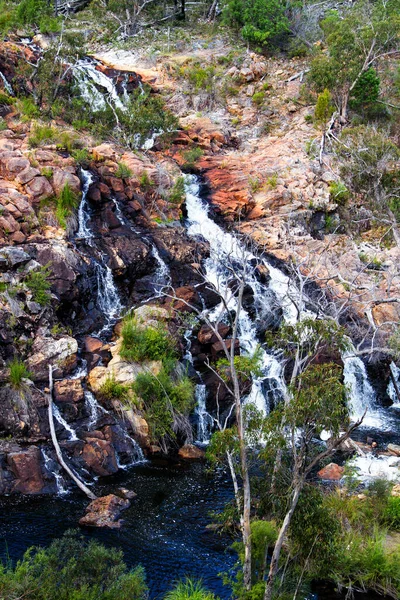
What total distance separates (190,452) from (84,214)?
497 inches

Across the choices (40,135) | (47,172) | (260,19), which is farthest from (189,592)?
(260,19)

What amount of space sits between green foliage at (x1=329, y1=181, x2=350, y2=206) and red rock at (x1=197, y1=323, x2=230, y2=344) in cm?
1454

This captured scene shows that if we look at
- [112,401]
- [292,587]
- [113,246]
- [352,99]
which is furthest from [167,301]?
[352,99]

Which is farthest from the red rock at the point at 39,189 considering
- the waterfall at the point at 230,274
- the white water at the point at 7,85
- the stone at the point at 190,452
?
the stone at the point at 190,452

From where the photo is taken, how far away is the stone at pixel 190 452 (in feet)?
62.4

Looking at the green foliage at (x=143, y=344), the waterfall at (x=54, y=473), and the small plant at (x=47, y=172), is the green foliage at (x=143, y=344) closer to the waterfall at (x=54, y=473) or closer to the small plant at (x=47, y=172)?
the waterfall at (x=54, y=473)

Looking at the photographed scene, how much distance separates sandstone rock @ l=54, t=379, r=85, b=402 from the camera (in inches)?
753

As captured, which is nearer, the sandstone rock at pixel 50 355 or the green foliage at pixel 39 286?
the sandstone rock at pixel 50 355

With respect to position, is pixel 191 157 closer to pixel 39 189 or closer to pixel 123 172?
pixel 123 172

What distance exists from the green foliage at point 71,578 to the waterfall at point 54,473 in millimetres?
5890

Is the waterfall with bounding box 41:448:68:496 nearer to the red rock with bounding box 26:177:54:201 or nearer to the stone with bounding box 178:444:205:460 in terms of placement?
the stone with bounding box 178:444:205:460

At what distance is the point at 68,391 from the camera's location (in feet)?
63.3

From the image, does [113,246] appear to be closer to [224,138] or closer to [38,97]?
[38,97]

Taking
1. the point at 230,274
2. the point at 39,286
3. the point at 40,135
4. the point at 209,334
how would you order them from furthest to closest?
1. the point at 40,135
2. the point at 230,274
3. the point at 209,334
4. the point at 39,286
